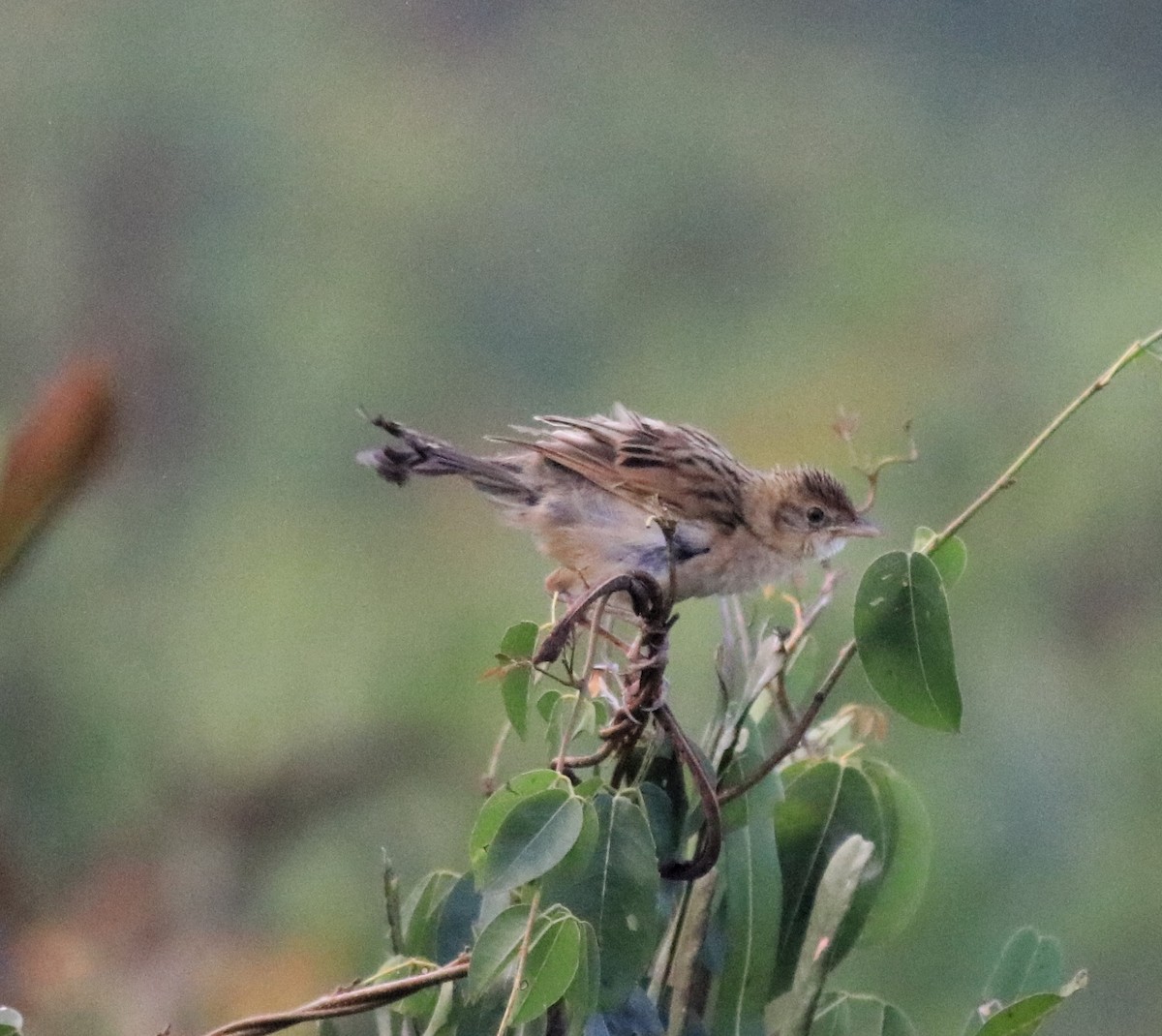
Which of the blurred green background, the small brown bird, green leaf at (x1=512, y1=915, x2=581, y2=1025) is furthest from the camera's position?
the blurred green background

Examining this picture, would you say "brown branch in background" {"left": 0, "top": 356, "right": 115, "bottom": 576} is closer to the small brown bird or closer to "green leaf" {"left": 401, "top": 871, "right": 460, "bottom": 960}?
the small brown bird

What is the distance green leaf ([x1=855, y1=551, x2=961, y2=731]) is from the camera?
0.59 metres

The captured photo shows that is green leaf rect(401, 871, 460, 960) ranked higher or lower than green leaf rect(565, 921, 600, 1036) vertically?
lower

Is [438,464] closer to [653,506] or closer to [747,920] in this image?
[653,506]

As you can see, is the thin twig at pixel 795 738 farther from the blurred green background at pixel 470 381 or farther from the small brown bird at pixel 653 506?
the blurred green background at pixel 470 381

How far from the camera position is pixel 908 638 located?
600 mm

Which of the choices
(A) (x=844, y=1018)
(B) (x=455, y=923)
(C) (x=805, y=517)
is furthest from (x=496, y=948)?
(C) (x=805, y=517)

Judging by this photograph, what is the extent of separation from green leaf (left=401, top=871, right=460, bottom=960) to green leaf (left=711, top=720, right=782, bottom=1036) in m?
0.14

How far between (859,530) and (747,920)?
37 centimetres

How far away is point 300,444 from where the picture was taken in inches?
54.6

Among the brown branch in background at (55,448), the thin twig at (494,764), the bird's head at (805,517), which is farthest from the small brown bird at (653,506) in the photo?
the brown branch in background at (55,448)

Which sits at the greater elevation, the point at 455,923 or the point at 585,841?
the point at 585,841

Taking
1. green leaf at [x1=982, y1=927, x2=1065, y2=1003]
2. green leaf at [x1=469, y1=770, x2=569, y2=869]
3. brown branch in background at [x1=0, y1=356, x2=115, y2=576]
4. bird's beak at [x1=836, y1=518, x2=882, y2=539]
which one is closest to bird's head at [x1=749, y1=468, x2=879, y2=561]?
bird's beak at [x1=836, y1=518, x2=882, y2=539]

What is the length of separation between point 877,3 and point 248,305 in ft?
2.43
